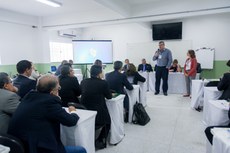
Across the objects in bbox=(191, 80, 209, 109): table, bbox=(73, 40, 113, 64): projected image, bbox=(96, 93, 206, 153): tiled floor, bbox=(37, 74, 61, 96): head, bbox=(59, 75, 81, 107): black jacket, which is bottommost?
bbox=(96, 93, 206, 153): tiled floor

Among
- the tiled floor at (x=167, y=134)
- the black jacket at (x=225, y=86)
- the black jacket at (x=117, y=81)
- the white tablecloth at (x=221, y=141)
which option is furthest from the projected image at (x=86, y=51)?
the white tablecloth at (x=221, y=141)

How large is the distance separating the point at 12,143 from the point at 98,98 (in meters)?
1.36

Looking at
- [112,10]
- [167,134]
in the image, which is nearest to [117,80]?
[167,134]

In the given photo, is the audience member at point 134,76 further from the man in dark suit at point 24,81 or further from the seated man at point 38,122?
the seated man at point 38,122

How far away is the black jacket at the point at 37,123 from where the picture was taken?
4.91ft

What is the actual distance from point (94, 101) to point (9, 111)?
116 centimetres

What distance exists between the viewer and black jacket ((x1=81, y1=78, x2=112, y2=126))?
2.63 meters

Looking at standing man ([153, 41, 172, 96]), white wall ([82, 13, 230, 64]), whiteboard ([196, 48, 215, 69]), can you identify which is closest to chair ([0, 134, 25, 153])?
standing man ([153, 41, 172, 96])

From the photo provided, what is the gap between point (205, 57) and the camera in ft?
25.0

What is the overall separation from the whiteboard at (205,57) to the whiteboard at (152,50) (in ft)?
1.68

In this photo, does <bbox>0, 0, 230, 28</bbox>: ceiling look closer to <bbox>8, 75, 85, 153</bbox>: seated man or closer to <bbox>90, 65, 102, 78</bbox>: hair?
<bbox>90, 65, 102, 78</bbox>: hair

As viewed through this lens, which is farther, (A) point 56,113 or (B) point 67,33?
(B) point 67,33

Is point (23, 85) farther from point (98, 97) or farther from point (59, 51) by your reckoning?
point (59, 51)

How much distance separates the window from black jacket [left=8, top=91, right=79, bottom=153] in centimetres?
732
